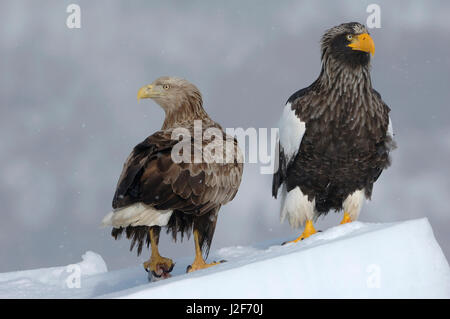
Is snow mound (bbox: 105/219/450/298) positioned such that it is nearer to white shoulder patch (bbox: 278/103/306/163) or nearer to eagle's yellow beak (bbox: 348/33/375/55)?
white shoulder patch (bbox: 278/103/306/163)

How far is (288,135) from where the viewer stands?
26.3 feet

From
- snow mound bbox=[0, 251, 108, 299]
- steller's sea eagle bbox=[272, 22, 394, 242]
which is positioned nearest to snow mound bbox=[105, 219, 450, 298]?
steller's sea eagle bbox=[272, 22, 394, 242]

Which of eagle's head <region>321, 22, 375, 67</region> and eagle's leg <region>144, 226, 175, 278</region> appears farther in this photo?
eagle's head <region>321, 22, 375, 67</region>

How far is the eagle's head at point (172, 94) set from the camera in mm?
7734

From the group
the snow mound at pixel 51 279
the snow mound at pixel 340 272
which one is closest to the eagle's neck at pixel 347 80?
the snow mound at pixel 340 272

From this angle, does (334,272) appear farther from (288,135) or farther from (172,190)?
(288,135)

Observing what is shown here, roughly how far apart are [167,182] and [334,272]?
172cm

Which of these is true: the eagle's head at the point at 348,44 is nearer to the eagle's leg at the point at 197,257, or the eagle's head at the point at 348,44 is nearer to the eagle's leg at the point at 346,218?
the eagle's leg at the point at 346,218

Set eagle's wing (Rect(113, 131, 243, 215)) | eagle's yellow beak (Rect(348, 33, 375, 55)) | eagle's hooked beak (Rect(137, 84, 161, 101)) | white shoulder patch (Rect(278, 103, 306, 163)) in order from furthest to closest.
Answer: white shoulder patch (Rect(278, 103, 306, 163))
eagle's hooked beak (Rect(137, 84, 161, 101))
eagle's yellow beak (Rect(348, 33, 375, 55))
eagle's wing (Rect(113, 131, 243, 215))

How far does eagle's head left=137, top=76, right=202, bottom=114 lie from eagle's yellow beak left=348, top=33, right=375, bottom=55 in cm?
190

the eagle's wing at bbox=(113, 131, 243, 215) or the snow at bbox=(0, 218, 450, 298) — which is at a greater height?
the eagle's wing at bbox=(113, 131, 243, 215)

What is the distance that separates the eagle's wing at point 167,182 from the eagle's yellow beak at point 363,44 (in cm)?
231

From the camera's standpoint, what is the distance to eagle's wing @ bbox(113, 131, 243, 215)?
6188 millimetres
